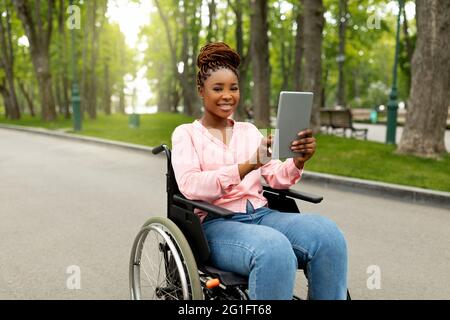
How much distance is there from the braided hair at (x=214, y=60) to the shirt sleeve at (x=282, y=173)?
465 millimetres

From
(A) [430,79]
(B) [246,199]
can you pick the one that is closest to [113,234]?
(B) [246,199]

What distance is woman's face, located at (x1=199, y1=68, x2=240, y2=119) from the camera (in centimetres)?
266

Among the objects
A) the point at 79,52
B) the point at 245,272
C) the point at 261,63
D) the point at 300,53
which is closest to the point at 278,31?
the point at 300,53

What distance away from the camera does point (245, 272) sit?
7.80ft

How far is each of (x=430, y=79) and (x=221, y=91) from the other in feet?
24.3

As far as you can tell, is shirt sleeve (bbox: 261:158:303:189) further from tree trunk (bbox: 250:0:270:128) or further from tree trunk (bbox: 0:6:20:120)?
tree trunk (bbox: 0:6:20:120)

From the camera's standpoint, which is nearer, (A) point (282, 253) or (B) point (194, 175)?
(A) point (282, 253)

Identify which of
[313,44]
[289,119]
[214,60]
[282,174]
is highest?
[313,44]

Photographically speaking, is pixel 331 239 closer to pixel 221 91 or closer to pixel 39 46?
pixel 221 91

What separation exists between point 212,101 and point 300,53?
19.9 m

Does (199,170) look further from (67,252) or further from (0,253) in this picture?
(0,253)

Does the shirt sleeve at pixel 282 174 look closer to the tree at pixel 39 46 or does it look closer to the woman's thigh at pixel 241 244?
the woman's thigh at pixel 241 244

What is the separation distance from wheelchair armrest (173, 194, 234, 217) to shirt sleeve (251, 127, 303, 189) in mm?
551

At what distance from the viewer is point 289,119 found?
2.35m
